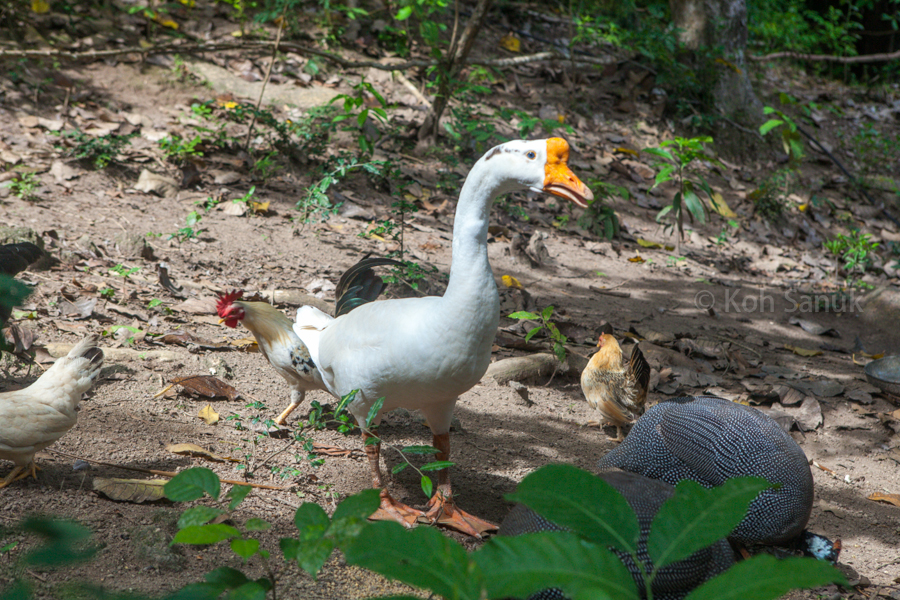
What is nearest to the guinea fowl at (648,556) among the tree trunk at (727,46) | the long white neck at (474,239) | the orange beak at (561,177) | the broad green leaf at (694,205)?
the long white neck at (474,239)

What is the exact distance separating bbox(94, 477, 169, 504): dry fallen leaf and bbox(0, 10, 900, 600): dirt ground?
24mm

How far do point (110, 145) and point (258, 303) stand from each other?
2.92m

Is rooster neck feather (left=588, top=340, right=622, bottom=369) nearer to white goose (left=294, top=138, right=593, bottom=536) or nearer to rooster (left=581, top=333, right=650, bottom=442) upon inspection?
rooster (left=581, top=333, right=650, bottom=442)

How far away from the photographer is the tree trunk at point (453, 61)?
220 inches

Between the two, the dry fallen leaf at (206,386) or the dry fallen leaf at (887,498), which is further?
the dry fallen leaf at (887,498)

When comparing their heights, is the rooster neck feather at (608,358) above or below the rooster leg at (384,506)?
above

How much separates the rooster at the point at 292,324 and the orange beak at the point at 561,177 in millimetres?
1190

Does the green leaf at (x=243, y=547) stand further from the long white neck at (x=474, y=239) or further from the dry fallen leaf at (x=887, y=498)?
the dry fallen leaf at (x=887, y=498)

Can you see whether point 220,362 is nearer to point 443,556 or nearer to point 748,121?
point 443,556

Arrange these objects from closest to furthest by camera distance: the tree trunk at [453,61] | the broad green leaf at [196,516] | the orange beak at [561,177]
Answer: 1. the broad green leaf at [196,516]
2. the orange beak at [561,177]
3. the tree trunk at [453,61]

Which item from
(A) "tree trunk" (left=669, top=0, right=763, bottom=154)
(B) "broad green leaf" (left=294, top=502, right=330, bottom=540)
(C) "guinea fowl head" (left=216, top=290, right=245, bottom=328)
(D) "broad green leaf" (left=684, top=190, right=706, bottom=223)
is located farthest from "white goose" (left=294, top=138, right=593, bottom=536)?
(A) "tree trunk" (left=669, top=0, right=763, bottom=154)

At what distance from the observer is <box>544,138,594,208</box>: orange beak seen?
2146 millimetres

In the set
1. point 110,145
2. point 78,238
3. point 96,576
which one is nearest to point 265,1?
point 110,145

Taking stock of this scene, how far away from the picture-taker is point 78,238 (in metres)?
4.38
